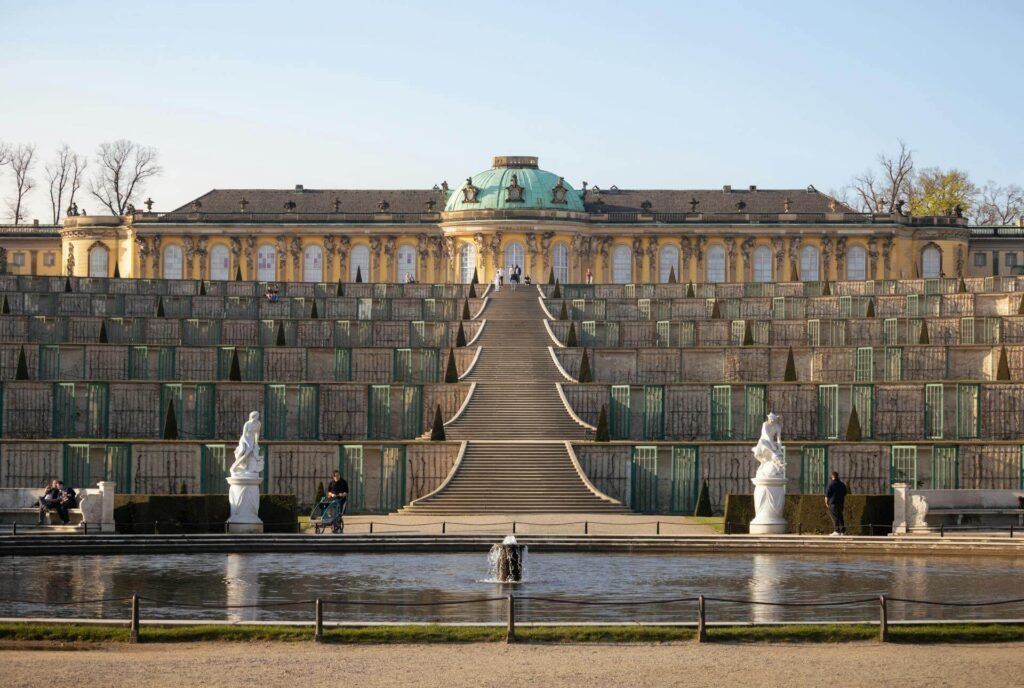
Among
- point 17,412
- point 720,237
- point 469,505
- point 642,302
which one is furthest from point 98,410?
point 720,237

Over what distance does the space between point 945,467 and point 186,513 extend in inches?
690

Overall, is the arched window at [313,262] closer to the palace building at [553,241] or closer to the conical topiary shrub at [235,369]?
the palace building at [553,241]

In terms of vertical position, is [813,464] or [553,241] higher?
[553,241]

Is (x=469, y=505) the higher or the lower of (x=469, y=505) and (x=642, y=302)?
the lower

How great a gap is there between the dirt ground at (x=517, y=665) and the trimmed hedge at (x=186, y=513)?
1464 cm

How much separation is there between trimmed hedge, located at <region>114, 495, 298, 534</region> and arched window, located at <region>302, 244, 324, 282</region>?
200 feet

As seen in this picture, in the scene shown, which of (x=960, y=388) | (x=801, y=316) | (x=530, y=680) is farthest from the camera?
(x=801, y=316)

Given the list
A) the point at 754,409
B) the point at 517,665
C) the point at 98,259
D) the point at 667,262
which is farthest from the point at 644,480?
the point at 98,259

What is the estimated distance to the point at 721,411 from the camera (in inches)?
1932

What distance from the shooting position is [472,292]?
7481cm

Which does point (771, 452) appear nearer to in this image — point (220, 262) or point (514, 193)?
point (514, 193)

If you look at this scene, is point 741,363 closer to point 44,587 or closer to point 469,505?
point 469,505

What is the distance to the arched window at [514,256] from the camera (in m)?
94.5

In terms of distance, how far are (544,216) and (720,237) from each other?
9899 millimetres
